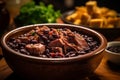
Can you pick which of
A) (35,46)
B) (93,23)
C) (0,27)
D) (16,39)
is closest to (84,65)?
(35,46)

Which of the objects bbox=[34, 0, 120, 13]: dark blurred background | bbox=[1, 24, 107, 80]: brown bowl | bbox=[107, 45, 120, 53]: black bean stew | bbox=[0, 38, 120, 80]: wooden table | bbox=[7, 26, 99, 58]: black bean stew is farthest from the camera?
bbox=[34, 0, 120, 13]: dark blurred background

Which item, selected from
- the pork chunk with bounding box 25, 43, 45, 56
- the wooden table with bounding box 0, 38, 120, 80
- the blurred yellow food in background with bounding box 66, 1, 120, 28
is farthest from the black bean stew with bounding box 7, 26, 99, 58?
the blurred yellow food in background with bounding box 66, 1, 120, 28

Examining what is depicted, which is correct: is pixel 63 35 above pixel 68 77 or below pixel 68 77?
above

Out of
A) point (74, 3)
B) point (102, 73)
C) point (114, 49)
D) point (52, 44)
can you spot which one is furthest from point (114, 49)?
point (74, 3)

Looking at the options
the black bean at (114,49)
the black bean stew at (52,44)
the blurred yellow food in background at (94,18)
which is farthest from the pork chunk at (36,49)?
the blurred yellow food in background at (94,18)

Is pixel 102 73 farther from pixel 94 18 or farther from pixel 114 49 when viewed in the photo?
pixel 94 18

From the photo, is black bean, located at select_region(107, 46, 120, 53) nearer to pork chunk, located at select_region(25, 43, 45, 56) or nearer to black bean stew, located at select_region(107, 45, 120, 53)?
black bean stew, located at select_region(107, 45, 120, 53)

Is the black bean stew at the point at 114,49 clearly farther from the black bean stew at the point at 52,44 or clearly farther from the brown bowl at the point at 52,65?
the brown bowl at the point at 52,65

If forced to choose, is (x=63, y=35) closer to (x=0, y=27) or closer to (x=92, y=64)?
(x=92, y=64)
